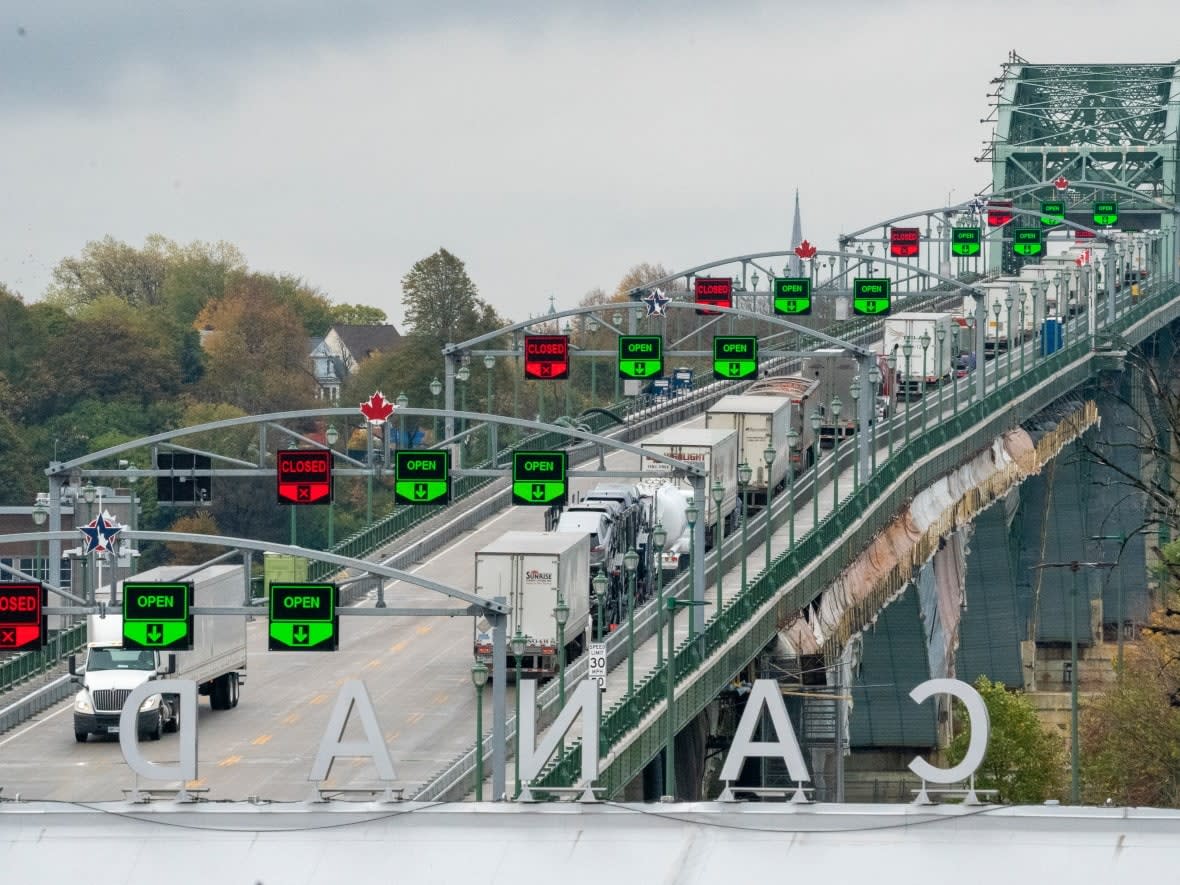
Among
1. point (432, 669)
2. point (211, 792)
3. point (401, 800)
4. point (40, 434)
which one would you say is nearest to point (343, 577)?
point (432, 669)

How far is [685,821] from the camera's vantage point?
45.2m

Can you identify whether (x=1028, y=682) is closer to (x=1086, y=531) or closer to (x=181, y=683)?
(x=1086, y=531)

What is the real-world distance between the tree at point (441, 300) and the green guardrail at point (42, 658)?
107 m

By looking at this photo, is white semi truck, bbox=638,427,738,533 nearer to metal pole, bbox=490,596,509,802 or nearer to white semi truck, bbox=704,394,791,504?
white semi truck, bbox=704,394,791,504

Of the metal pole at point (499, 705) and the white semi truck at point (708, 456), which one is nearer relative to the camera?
the metal pole at point (499, 705)

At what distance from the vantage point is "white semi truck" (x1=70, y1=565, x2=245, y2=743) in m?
57.8

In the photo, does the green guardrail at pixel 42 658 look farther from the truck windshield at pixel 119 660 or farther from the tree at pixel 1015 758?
the tree at pixel 1015 758

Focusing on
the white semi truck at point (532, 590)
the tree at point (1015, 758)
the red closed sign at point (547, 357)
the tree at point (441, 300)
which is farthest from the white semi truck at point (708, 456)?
the tree at point (441, 300)

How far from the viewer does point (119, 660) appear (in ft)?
191

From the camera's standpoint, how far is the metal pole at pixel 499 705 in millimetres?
48875

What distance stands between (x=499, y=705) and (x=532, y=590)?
11.6 metres

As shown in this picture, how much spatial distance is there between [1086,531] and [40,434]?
6301 cm

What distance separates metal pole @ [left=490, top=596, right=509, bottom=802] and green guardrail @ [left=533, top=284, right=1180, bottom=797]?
0.81 metres

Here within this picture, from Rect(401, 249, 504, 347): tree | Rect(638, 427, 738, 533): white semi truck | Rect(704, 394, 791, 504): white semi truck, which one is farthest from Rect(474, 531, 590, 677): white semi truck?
Rect(401, 249, 504, 347): tree
